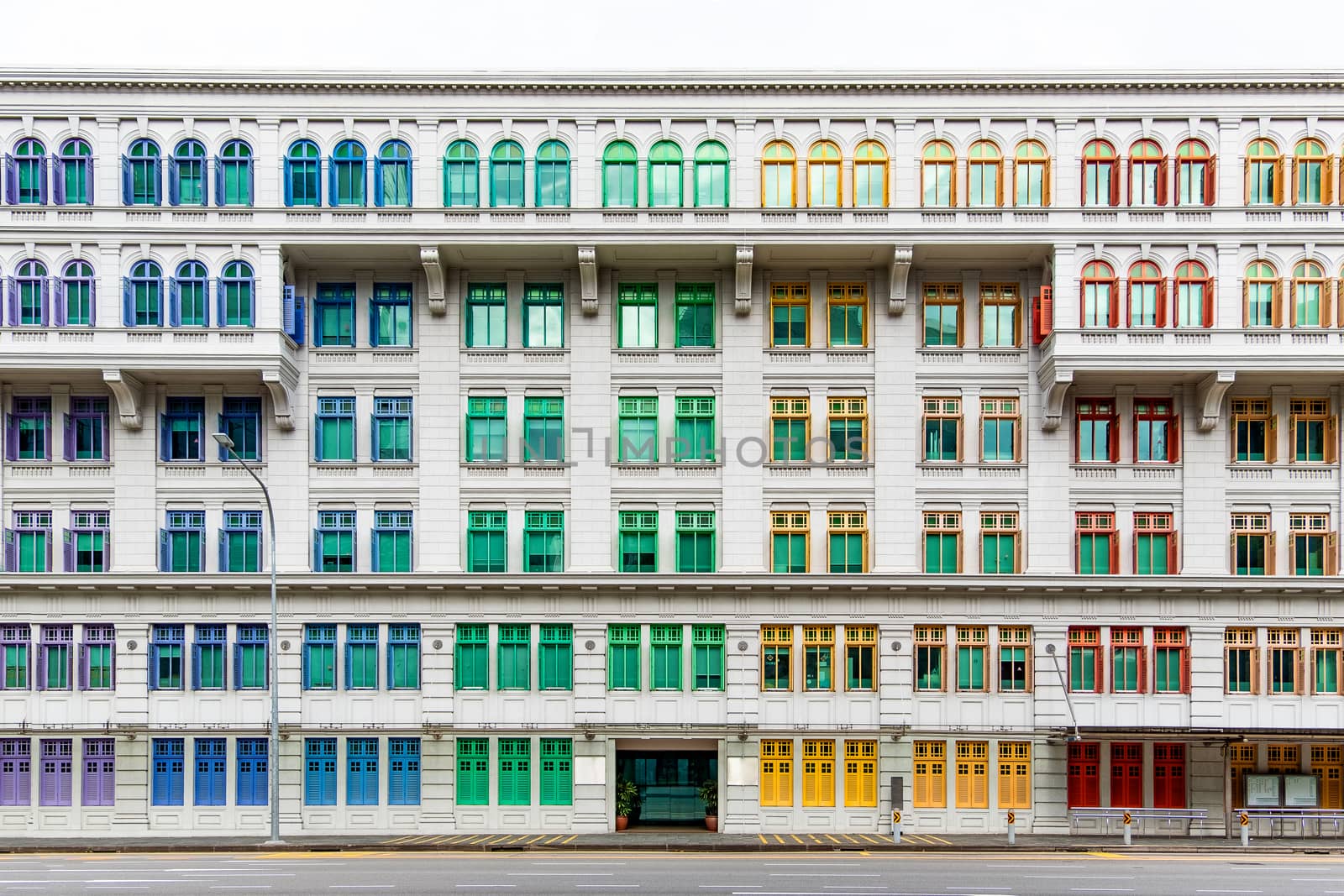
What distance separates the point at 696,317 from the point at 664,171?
4589 millimetres

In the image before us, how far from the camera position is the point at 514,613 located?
29.5m

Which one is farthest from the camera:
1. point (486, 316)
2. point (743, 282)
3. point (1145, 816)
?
→ point (486, 316)

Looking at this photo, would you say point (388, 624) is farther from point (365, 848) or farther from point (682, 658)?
point (682, 658)

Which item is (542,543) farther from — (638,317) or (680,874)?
(680,874)

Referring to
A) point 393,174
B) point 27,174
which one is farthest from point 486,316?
point 27,174

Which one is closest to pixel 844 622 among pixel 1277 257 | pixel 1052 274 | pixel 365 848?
pixel 1052 274

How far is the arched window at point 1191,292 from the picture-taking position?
96.3 feet

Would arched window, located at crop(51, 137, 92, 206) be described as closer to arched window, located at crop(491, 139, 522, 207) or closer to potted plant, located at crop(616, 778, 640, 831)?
arched window, located at crop(491, 139, 522, 207)

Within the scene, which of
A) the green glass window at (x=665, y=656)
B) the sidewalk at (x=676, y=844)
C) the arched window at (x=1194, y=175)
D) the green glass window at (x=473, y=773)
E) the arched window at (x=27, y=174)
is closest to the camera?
the sidewalk at (x=676, y=844)

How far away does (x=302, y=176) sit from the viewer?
2988 centimetres

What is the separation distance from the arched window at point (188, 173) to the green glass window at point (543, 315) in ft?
33.9

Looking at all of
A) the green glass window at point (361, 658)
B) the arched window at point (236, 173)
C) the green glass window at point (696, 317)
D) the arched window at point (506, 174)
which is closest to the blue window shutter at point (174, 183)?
the arched window at point (236, 173)

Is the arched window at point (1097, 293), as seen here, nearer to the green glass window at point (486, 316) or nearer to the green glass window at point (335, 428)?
the green glass window at point (486, 316)

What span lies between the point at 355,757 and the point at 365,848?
3484 mm
